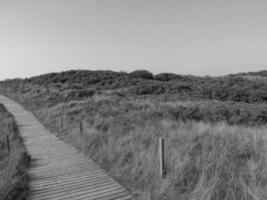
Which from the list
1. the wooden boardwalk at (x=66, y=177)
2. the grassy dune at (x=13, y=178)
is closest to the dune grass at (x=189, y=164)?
the wooden boardwalk at (x=66, y=177)

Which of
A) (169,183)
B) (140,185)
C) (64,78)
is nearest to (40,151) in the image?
(140,185)

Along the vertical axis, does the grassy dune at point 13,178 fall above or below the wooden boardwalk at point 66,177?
above

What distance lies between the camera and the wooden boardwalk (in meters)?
3.86

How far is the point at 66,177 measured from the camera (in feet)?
15.3

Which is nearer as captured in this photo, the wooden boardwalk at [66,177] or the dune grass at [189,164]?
the dune grass at [189,164]

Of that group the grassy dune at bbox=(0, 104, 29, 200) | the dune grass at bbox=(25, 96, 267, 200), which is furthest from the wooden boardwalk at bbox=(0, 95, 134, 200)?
the dune grass at bbox=(25, 96, 267, 200)

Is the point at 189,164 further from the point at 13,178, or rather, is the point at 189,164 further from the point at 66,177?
the point at 13,178

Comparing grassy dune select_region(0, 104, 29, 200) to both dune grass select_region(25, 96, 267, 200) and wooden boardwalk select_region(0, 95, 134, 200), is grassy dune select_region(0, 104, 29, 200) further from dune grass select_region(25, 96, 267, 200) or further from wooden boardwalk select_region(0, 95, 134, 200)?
dune grass select_region(25, 96, 267, 200)

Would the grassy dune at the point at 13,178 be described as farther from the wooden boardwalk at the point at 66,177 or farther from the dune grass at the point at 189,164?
the dune grass at the point at 189,164

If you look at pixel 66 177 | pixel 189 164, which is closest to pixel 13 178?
pixel 66 177

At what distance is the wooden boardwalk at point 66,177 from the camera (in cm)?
386

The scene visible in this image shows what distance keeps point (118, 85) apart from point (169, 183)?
35.6m

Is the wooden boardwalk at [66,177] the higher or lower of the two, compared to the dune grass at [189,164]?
lower

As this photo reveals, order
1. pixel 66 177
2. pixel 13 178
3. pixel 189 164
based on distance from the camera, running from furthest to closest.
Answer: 1. pixel 66 177
2. pixel 189 164
3. pixel 13 178
